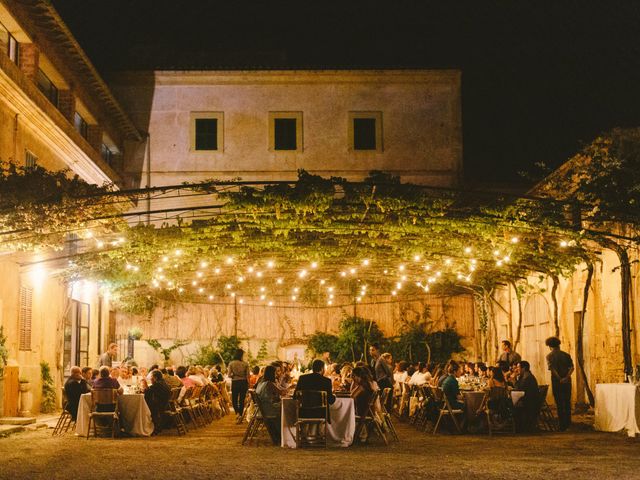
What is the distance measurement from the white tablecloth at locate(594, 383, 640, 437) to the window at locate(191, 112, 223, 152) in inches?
593

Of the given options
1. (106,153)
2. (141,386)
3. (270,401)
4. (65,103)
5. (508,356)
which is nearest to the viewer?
(270,401)

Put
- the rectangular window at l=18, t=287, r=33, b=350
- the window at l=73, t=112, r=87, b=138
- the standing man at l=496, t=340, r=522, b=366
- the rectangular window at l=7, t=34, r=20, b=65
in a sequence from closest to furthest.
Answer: the rectangular window at l=7, t=34, r=20, b=65 < the standing man at l=496, t=340, r=522, b=366 < the rectangular window at l=18, t=287, r=33, b=350 < the window at l=73, t=112, r=87, b=138

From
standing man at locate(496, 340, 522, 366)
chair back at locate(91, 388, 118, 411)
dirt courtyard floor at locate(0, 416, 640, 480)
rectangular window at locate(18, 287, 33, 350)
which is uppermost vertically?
rectangular window at locate(18, 287, 33, 350)

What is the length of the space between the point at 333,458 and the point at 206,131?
1679cm

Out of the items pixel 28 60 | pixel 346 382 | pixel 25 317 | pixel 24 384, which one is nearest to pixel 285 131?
pixel 28 60

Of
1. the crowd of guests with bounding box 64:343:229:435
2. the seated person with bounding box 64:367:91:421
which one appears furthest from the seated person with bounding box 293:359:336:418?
the seated person with bounding box 64:367:91:421

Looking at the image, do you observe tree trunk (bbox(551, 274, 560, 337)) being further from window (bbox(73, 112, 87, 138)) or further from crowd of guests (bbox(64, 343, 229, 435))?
window (bbox(73, 112, 87, 138))

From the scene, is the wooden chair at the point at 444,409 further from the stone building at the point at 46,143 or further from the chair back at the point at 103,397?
the stone building at the point at 46,143

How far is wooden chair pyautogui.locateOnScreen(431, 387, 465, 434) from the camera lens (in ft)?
43.0

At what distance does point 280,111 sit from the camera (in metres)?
25.5

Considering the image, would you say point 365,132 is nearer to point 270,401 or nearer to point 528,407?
point 528,407

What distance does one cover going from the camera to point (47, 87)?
61.7 feet

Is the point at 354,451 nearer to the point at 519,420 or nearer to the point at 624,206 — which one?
the point at 519,420

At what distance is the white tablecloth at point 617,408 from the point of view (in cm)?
1227
